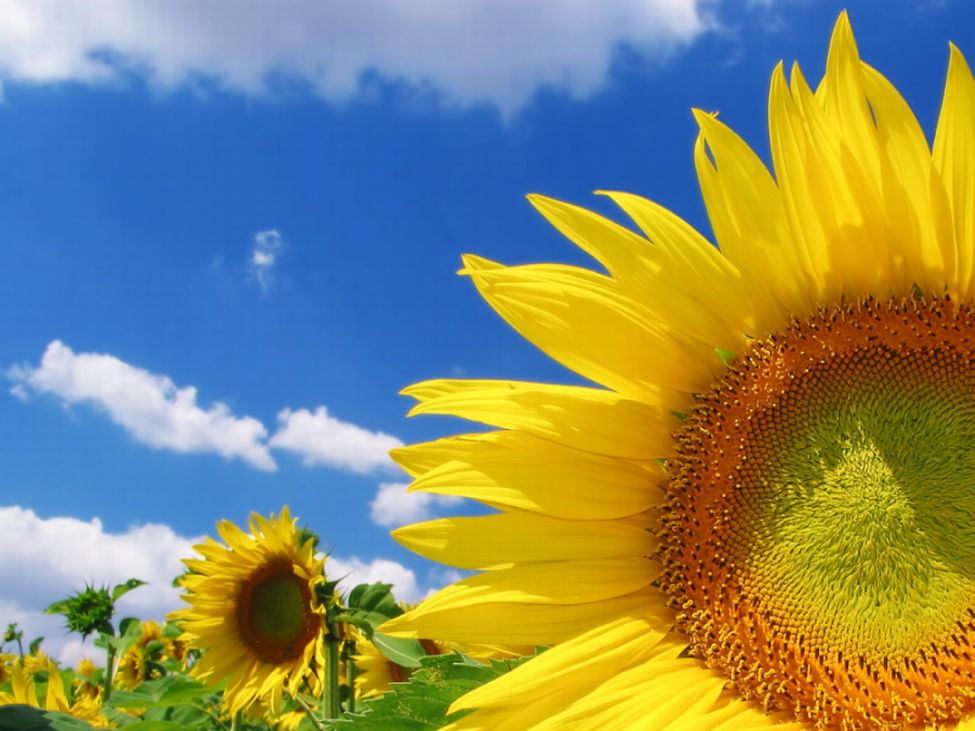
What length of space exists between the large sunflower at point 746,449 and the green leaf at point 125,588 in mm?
7508

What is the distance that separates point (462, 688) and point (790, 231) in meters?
1.33

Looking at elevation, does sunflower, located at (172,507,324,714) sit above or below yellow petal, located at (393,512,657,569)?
above

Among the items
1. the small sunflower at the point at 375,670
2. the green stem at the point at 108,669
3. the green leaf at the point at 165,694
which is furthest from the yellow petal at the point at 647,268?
the green stem at the point at 108,669

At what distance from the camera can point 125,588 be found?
9203 millimetres

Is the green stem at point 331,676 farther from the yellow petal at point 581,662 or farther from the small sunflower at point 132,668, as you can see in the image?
the small sunflower at point 132,668

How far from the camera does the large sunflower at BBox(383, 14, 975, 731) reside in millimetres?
2229

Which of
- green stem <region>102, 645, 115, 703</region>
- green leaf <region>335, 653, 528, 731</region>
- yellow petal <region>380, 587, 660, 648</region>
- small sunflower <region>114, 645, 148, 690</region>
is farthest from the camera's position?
small sunflower <region>114, 645, 148, 690</region>

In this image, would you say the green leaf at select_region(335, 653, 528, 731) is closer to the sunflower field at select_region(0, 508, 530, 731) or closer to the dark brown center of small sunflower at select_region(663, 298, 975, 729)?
the dark brown center of small sunflower at select_region(663, 298, 975, 729)

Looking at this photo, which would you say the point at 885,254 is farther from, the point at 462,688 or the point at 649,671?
the point at 462,688

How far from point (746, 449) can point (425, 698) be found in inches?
39.1

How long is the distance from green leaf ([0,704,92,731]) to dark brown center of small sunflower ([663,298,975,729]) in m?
1.59

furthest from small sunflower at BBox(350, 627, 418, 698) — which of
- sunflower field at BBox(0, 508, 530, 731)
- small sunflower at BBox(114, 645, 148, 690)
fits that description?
small sunflower at BBox(114, 645, 148, 690)

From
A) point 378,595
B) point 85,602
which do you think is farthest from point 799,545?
point 85,602

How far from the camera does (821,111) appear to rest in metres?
2.41
